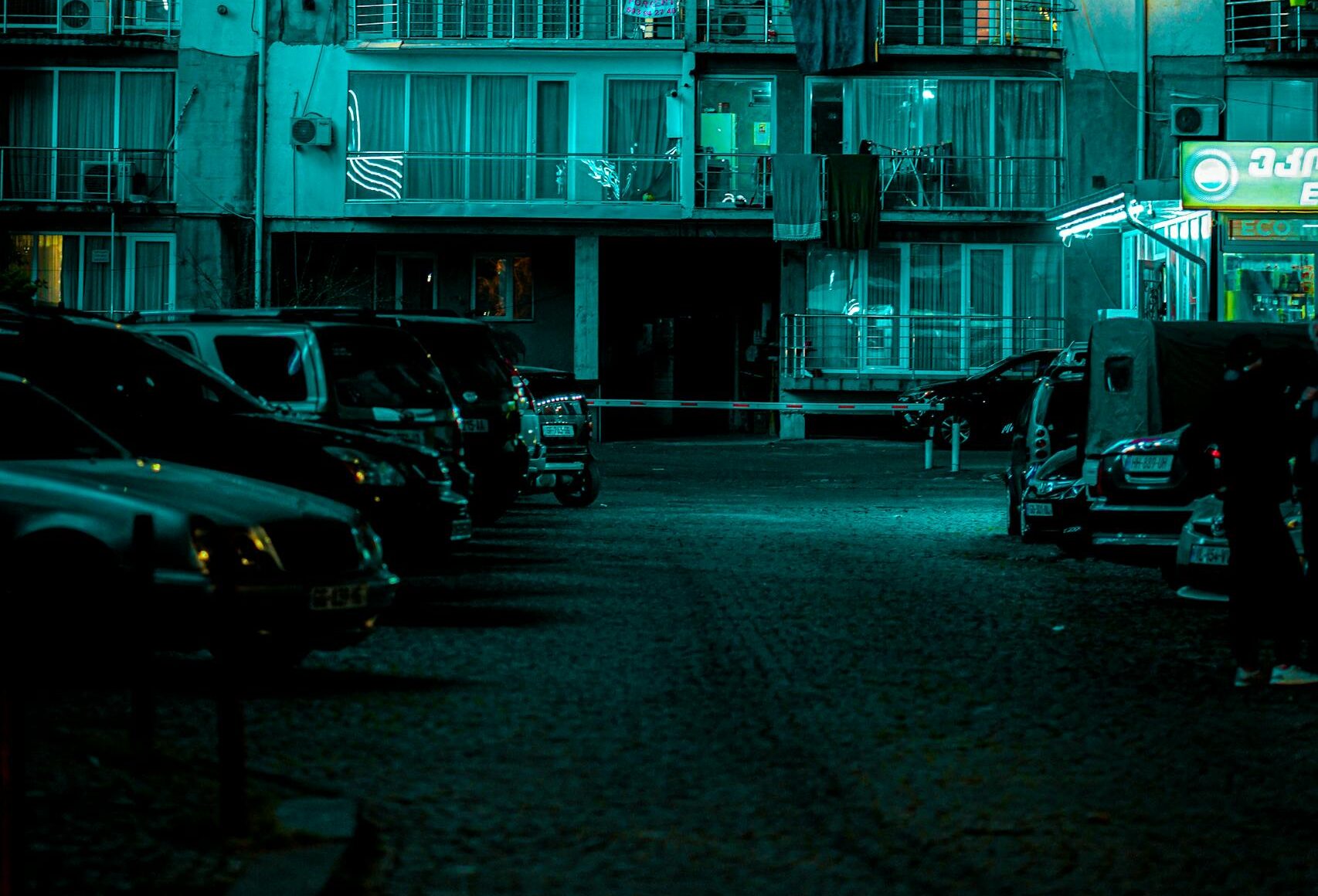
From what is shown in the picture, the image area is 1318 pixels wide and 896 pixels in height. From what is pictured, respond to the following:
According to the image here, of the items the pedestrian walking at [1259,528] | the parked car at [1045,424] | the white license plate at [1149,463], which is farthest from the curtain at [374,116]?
the pedestrian walking at [1259,528]

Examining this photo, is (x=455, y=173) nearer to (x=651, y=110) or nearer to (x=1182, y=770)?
(x=651, y=110)

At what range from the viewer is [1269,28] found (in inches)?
1593

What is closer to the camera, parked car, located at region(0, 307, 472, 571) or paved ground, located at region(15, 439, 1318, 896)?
paved ground, located at region(15, 439, 1318, 896)

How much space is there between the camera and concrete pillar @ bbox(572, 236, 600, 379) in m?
39.9

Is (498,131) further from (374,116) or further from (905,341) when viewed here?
(905,341)

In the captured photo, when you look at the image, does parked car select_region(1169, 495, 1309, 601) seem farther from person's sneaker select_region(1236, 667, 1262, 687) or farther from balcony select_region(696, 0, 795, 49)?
balcony select_region(696, 0, 795, 49)

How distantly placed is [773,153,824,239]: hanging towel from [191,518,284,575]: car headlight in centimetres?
3092

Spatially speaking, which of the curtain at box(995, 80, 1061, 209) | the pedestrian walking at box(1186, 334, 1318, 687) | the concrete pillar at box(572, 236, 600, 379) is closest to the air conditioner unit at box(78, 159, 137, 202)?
the concrete pillar at box(572, 236, 600, 379)

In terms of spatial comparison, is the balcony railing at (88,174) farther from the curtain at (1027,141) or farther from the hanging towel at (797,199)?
the curtain at (1027,141)

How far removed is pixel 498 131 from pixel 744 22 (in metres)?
5.27

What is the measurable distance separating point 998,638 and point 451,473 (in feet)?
15.7

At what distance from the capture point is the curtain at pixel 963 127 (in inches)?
1586

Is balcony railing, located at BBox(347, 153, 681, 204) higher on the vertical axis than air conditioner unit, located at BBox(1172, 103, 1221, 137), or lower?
lower

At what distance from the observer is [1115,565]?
1680 cm
